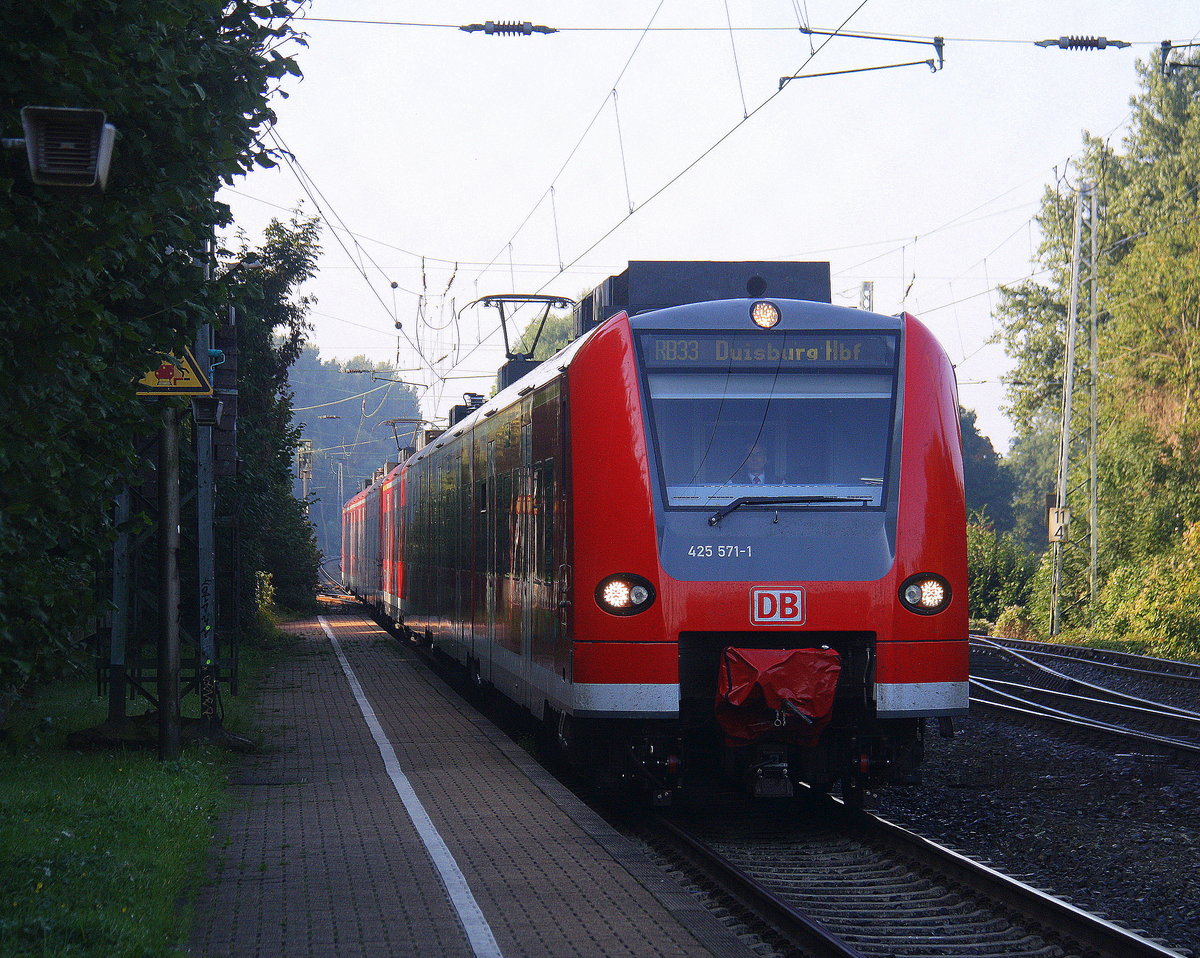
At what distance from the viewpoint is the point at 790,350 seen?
8922mm

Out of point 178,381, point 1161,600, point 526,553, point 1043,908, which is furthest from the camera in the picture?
point 1161,600

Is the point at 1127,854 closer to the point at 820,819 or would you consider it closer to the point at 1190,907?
the point at 1190,907

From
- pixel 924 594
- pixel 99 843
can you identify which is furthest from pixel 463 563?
pixel 99 843

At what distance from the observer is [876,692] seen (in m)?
8.28

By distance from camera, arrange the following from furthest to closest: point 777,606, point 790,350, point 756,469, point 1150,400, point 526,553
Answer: point 1150,400 → point 526,553 → point 790,350 → point 756,469 → point 777,606

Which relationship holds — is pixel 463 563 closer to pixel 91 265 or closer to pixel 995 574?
pixel 91 265

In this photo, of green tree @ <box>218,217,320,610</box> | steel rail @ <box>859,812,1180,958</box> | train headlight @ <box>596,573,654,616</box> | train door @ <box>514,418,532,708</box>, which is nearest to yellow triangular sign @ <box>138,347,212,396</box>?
train door @ <box>514,418,532,708</box>

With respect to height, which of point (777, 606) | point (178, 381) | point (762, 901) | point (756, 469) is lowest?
point (762, 901)

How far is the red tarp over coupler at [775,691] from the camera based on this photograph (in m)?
8.05

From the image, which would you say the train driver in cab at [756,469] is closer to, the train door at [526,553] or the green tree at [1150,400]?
the train door at [526,553]

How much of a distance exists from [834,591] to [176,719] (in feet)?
17.7

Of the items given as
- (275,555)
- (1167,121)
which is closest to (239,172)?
(275,555)

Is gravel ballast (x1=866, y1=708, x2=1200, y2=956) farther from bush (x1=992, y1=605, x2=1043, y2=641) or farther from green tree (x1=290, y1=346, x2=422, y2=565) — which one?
green tree (x1=290, y1=346, x2=422, y2=565)

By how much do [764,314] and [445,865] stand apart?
12.6 ft
